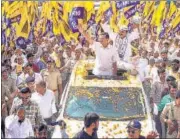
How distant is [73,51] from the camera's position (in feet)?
49.1

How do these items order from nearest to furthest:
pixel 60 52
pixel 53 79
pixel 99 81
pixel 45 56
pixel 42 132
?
pixel 42 132
pixel 99 81
pixel 53 79
pixel 45 56
pixel 60 52

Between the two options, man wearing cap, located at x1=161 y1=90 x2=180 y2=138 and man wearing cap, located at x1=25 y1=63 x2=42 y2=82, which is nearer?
man wearing cap, located at x1=161 y1=90 x2=180 y2=138

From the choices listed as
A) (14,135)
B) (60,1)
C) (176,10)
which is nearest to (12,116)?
(14,135)

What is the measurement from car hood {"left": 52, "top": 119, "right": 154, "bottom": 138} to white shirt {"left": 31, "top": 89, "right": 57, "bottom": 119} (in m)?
0.53

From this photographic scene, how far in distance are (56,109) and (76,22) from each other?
8216 millimetres

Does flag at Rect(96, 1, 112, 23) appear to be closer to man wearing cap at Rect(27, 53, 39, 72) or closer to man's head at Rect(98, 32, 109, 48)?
man wearing cap at Rect(27, 53, 39, 72)

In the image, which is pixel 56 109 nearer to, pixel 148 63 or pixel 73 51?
pixel 148 63

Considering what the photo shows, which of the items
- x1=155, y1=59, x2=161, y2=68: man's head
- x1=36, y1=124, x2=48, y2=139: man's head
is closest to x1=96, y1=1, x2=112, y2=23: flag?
x1=155, y1=59, x2=161, y2=68: man's head

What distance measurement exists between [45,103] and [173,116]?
6.09 feet

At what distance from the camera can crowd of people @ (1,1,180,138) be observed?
29.1 feet

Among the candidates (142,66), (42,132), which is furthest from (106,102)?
(142,66)

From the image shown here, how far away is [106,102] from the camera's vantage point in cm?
995

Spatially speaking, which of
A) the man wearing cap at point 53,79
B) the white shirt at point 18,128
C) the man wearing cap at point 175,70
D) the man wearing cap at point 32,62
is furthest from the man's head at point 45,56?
the white shirt at point 18,128

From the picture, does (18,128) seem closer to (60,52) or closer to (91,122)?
(91,122)
